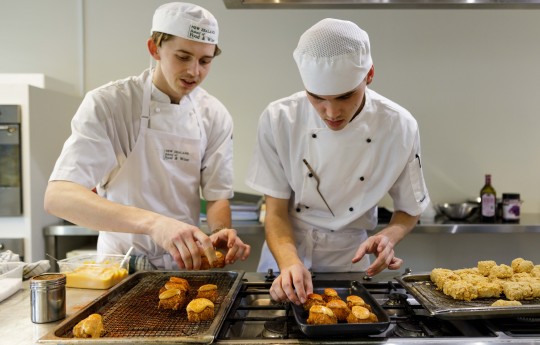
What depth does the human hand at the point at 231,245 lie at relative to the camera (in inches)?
68.3

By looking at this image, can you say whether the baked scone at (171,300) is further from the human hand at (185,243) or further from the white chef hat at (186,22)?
the white chef hat at (186,22)

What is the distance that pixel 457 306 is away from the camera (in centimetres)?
135

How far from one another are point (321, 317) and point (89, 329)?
589 mm

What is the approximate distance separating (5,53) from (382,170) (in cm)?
345

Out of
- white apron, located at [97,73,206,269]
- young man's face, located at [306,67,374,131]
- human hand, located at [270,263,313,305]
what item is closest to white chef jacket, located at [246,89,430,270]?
young man's face, located at [306,67,374,131]

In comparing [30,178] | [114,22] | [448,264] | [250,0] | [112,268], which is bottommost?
[448,264]

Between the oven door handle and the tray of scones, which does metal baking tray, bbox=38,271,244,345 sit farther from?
the oven door handle

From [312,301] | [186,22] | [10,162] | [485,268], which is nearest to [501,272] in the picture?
[485,268]

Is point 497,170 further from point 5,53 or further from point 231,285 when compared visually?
point 5,53

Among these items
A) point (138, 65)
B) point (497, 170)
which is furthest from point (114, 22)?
point (497, 170)

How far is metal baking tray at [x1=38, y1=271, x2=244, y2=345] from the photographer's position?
1.13 metres

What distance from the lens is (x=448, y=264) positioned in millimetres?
3975

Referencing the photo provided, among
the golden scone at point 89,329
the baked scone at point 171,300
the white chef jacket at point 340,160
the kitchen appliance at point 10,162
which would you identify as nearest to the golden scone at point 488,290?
the white chef jacket at point 340,160

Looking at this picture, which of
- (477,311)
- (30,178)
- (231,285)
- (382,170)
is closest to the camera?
(477,311)
